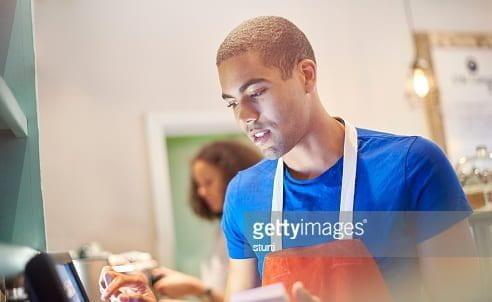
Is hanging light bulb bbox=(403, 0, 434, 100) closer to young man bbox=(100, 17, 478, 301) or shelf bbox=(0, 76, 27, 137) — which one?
young man bbox=(100, 17, 478, 301)

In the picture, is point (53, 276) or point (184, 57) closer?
point (53, 276)

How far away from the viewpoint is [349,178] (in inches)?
34.3

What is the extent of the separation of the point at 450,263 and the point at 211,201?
37 centimetres

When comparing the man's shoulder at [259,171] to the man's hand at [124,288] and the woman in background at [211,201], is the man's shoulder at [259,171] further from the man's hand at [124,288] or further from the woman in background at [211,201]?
the man's hand at [124,288]

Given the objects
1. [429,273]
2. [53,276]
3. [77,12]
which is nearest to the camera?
[53,276]

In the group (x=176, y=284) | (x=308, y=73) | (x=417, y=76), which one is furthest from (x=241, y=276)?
(x=417, y=76)

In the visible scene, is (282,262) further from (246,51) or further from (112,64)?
(112,64)

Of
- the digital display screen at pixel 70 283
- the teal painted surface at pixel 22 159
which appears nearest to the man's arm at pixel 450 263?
the digital display screen at pixel 70 283

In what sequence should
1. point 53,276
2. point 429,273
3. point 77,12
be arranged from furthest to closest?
point 77,12 < point 429,273 < point 53,276

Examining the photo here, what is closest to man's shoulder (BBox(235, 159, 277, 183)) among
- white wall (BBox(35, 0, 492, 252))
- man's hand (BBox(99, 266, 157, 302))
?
white wall (BBox(35, 0, 492, 252))

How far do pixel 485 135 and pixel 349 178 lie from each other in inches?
11.2

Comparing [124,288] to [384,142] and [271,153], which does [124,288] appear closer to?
[271,153]

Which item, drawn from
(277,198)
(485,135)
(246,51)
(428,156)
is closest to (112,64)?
(246,51)

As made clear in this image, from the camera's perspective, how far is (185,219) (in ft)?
3.24
